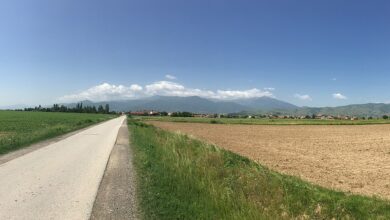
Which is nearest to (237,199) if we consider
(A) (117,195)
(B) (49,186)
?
(A) (117,195)

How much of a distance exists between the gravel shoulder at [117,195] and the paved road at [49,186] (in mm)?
219

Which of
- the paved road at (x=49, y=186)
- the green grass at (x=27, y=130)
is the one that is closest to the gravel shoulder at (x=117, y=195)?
the paved road at (x=49, y=186)

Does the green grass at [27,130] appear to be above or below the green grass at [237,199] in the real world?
above

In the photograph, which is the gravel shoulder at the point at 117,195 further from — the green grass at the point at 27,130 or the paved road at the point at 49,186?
the green grass at the point at 27,130

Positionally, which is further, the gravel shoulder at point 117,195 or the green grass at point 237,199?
the green grass at point 237,199

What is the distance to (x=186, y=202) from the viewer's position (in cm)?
938

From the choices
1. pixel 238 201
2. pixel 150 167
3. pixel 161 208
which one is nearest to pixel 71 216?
pixel 161 208

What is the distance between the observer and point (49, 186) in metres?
11.4

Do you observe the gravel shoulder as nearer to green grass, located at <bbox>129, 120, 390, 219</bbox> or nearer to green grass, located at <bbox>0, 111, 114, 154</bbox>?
green grass, located at <bbox>129, 120, 390, 219</bbox>

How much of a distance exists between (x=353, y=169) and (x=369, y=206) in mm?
10140

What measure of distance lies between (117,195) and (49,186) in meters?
2.45

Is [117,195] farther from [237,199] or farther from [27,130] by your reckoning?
[27,130]

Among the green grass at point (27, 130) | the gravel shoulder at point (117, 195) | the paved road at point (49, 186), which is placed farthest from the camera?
the green grass at point (27, 130)

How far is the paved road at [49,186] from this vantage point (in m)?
8.53
